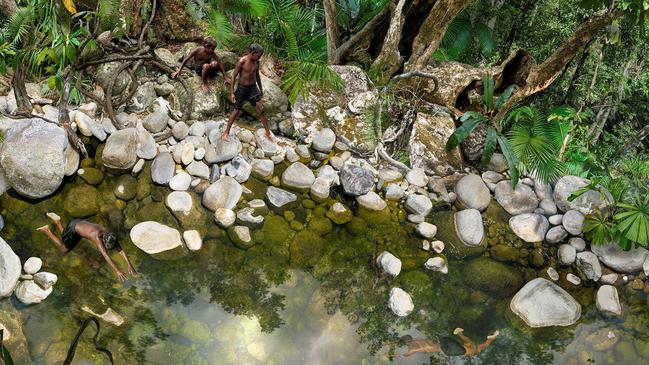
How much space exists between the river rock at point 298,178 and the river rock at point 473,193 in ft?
6.26

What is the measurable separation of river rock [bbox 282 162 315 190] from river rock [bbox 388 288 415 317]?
1.71 metres

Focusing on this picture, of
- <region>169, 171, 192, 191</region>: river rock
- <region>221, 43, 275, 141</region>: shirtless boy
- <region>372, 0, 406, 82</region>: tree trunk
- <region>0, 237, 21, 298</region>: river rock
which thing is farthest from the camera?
<region>372, 0, 406, 82</region>: tree trunk

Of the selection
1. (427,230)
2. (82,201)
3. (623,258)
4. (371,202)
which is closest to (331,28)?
(371,202)

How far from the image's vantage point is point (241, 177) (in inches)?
219

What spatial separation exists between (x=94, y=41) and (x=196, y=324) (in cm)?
369

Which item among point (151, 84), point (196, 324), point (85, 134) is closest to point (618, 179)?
point (196, 324)

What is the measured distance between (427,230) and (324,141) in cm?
179

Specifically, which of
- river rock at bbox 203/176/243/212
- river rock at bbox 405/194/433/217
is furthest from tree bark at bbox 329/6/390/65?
river rock at bbox 203/176/243/212

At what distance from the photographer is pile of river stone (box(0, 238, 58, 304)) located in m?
4.00

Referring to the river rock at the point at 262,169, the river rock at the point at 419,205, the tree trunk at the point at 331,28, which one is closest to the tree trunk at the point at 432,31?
the tree trunk at the point at 331,28

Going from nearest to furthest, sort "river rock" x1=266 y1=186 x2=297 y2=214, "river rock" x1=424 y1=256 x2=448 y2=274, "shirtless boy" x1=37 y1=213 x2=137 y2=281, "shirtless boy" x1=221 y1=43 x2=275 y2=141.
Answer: "shirtless boy" x1=37 y1=213 x2=137 y2=281
"river rock" x1=424 y1=256 x2=448 y2=274
"shirtless boy" x1=221 y1=43 x2=275 y2=141
"river rock" x1=266 y1=186 x2=297 y2=214

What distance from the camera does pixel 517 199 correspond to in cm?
582

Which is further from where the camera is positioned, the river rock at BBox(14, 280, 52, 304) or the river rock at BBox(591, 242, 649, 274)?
the river rock at BBox(591, 242, 649, 274)

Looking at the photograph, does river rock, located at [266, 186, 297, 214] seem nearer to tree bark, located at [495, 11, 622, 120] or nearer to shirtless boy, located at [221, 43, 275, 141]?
shirtless boy, located at [221, 43, 275, 141]
